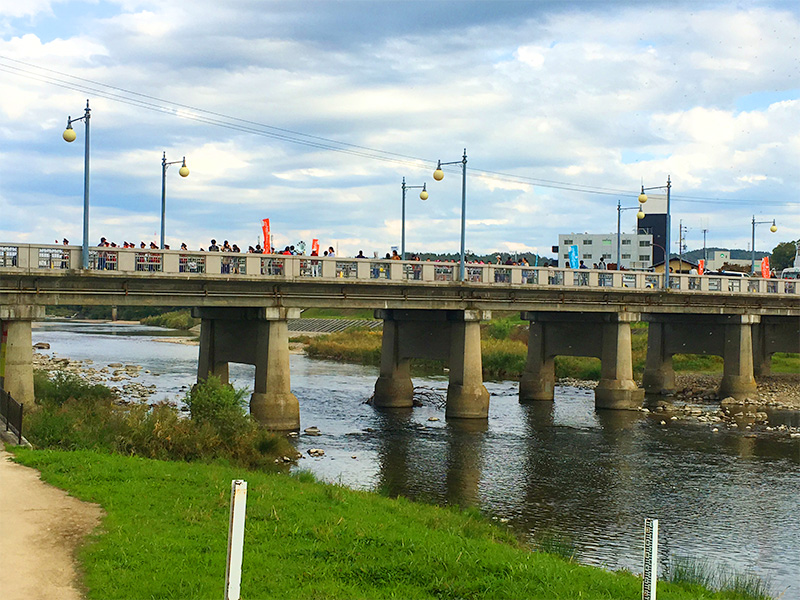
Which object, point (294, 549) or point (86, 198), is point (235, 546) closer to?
point (294, 549)

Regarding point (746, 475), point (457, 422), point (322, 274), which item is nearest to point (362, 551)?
point (746, 475)

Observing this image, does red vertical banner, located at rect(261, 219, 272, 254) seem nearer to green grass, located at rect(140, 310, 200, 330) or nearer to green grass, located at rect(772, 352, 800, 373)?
green grass, located at rect(772, 352, 800, 373)

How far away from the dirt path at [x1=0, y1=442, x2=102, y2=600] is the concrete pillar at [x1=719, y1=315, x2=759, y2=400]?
152ft

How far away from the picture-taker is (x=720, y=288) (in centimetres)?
5588

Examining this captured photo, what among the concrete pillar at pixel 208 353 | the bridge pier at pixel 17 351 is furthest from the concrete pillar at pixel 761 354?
the bridge pier at pixel 17 351

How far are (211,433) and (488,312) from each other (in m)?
21.9

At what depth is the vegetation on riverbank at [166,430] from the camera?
2342 cm

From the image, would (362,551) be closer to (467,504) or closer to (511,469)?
(467,504)

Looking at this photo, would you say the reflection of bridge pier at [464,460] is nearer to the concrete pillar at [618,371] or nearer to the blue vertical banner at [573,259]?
the concrete pillar at [618,371]

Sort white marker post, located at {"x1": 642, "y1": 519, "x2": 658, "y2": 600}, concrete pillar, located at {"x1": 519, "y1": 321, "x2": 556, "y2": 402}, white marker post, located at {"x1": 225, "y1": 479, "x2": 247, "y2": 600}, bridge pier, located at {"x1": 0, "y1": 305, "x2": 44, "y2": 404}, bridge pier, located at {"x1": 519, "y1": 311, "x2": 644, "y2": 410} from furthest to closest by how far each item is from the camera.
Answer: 1. concrete pillar, located at {"x1": 519, "y1": 321, "x2": 556, "y2": 402}
2. bridge pier, located at {"x1": 519, "y1": 311, "x2": 644, "y2": 410}
3. bridge pier, located at {"x1": 0, "y1": 305, "x2": 44, "y2": 404}
4. white marker post, located at {"x1": 642, "y1": 519, "x2": 658, "y2": 600}
5. white marker post, located at {"x1": 225, "y1": 479, "x2": 247, "y2": 600}

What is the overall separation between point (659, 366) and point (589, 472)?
29.6 meters

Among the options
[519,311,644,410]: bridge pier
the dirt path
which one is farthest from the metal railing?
[519,311,644,410]: bridge pier

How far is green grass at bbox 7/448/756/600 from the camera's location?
41.4ft

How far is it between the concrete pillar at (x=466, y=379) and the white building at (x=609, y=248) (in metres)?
89.5
